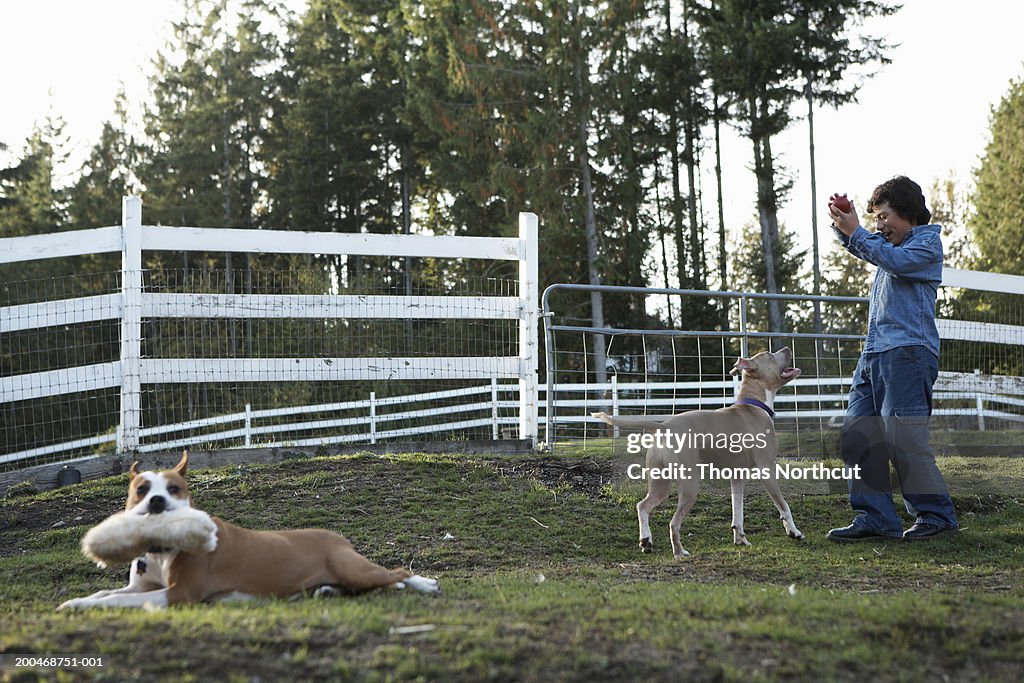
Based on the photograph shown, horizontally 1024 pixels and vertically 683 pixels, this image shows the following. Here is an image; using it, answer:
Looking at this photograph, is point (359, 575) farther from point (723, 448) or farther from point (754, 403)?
point (754, 403)

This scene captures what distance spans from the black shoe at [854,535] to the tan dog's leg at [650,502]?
47.7 inches

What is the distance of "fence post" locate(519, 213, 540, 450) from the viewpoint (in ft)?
29.3

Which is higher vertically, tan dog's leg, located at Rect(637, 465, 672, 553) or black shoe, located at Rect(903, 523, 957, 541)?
tan dog's leg, located at Rect(637, 465, 672, 553)

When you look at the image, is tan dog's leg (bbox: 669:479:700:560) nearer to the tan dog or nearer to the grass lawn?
the tan dog

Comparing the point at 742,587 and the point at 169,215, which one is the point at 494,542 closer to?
the point at 742,587

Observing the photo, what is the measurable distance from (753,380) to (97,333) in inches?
809

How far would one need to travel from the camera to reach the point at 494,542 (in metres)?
6.32

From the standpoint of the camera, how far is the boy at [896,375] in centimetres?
625

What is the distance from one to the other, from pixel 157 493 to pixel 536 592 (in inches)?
70.1

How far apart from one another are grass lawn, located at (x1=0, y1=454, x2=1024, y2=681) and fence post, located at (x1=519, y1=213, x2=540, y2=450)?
706 mm

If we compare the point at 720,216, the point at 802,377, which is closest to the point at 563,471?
the point at 802,377

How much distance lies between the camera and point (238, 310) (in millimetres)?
8672

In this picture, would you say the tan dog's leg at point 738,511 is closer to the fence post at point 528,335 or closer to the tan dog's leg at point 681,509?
the tan dog's leg at point 681,509

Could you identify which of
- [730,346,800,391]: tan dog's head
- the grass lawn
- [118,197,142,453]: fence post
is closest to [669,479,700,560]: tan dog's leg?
the grass lawn
